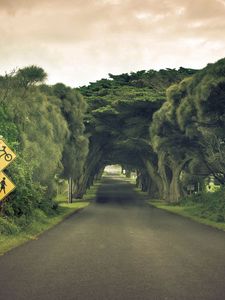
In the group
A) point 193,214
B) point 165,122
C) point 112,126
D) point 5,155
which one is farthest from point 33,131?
point 112,126

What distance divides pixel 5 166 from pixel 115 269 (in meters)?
5.96

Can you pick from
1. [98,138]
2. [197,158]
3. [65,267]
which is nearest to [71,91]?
[197,158]

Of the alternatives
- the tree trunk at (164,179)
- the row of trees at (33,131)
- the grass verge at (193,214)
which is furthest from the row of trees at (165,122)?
the row of trees at (33,131)

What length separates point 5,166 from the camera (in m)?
14.8

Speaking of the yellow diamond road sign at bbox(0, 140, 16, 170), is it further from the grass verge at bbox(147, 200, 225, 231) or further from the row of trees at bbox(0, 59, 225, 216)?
the grass verge at bbox(147, 200, 225, 231)

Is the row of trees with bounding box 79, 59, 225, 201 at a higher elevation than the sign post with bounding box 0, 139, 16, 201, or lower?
higher

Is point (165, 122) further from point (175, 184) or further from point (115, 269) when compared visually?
point (115, 269)

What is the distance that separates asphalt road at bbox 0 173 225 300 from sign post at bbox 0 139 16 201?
1.75 meters

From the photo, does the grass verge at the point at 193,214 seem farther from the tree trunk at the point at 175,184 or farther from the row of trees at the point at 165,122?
the tree trunk at the point at 175,184

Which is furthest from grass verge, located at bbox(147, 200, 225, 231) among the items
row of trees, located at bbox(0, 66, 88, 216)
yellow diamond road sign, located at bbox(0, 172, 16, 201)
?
yellow diamond road sign, located at bbox(0, 172, 16, 201)

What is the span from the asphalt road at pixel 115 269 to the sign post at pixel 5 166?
1750 millimetres

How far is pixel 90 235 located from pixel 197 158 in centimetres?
2328

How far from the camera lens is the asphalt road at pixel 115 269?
7.95 metres

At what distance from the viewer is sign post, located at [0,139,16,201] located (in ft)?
47.7
